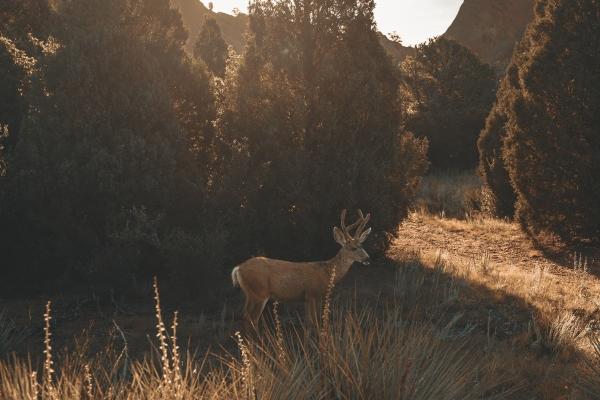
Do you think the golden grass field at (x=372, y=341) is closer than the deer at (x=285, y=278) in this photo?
Yes

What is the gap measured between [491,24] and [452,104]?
4048cm

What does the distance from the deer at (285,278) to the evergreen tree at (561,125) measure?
7940 mm

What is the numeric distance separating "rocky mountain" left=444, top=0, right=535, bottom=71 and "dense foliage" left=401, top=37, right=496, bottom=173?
1211 inches

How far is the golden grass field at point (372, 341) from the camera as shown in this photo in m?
4.39

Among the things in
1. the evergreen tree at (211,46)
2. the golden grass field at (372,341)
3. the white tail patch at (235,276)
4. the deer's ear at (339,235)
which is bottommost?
the golden grass field at (372,341)

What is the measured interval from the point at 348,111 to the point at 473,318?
15.4 ft

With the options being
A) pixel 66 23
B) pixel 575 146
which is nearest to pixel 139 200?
pixel 66 23

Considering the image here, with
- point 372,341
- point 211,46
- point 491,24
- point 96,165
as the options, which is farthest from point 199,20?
point 372,341

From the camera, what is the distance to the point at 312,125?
37.3 ft

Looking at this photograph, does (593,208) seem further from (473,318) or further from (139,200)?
(139,200)

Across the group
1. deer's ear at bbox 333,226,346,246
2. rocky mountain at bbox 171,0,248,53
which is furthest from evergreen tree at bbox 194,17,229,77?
rocky mountain at bbox 171,0,248,53

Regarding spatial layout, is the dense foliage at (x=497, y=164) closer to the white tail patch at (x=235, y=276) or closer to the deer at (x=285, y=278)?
the deer at (x=285, y=278)

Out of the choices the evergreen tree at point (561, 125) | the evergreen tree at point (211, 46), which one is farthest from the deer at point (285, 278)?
the evergreen tree at point (211, 46)

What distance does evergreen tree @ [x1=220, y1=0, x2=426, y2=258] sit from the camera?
1102cm
